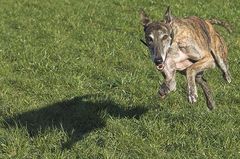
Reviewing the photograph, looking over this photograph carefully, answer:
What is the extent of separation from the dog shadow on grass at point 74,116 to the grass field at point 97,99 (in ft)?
0.05

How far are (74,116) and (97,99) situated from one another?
2.62 ft

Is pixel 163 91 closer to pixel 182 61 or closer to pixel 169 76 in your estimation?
pixel 169 76

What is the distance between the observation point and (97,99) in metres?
9.55

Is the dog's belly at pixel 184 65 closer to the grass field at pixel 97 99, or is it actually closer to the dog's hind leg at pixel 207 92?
the grass field at pixel 97 99

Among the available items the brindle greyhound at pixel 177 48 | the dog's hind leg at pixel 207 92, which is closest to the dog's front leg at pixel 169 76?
the brindle greyhound at pixel 177 48

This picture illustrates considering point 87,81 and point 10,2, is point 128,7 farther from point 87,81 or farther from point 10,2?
point 87,81

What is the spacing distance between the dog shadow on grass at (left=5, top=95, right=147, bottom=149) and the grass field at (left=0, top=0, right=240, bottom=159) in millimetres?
16

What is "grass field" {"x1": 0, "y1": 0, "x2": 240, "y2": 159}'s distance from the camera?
7.50m

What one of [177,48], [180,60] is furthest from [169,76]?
[177,48]

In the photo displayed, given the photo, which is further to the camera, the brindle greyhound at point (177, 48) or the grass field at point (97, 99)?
the grass field at point (97, 99)

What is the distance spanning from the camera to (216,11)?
16656mm

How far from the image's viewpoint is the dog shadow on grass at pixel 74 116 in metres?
8.23

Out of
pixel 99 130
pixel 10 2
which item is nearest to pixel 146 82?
pixel 99 130

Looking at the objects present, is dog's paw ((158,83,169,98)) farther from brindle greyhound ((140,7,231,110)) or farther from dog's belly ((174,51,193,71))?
dog's belly ((174,51,193,71))
